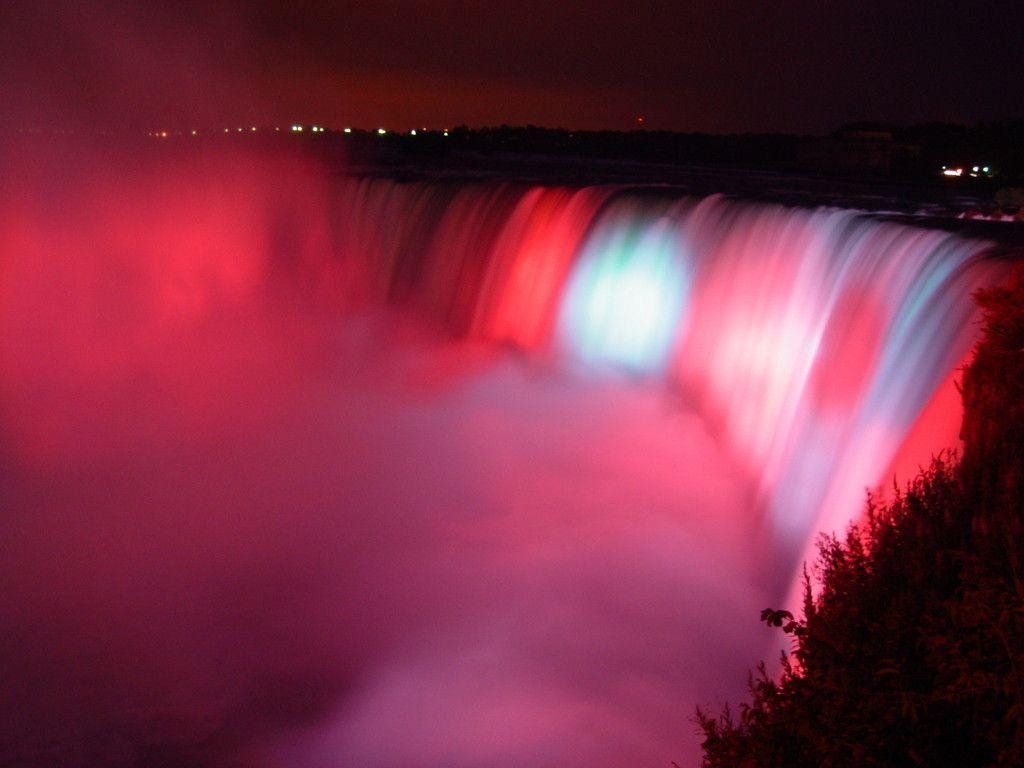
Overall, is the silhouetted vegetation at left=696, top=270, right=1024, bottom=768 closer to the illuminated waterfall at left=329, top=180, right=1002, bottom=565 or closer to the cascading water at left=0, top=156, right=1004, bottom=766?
the cascading water at left=0, top=156, right=1004, bottom=766

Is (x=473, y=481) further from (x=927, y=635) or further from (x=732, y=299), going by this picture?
(x=927, y=635)

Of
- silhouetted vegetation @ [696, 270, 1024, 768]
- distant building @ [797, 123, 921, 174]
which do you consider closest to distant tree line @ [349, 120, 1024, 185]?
distant building @ [797, 123, 921, 174]

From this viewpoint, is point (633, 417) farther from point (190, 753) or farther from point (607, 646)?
point (190, 753)

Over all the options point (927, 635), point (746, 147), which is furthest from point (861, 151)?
point (927, 635)

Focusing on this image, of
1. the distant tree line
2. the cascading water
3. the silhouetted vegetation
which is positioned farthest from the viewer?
the distant tree line

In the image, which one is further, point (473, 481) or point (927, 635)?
point (473, 481)

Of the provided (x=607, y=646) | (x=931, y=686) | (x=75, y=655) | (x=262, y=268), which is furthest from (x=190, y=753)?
(x=262, y=268)
